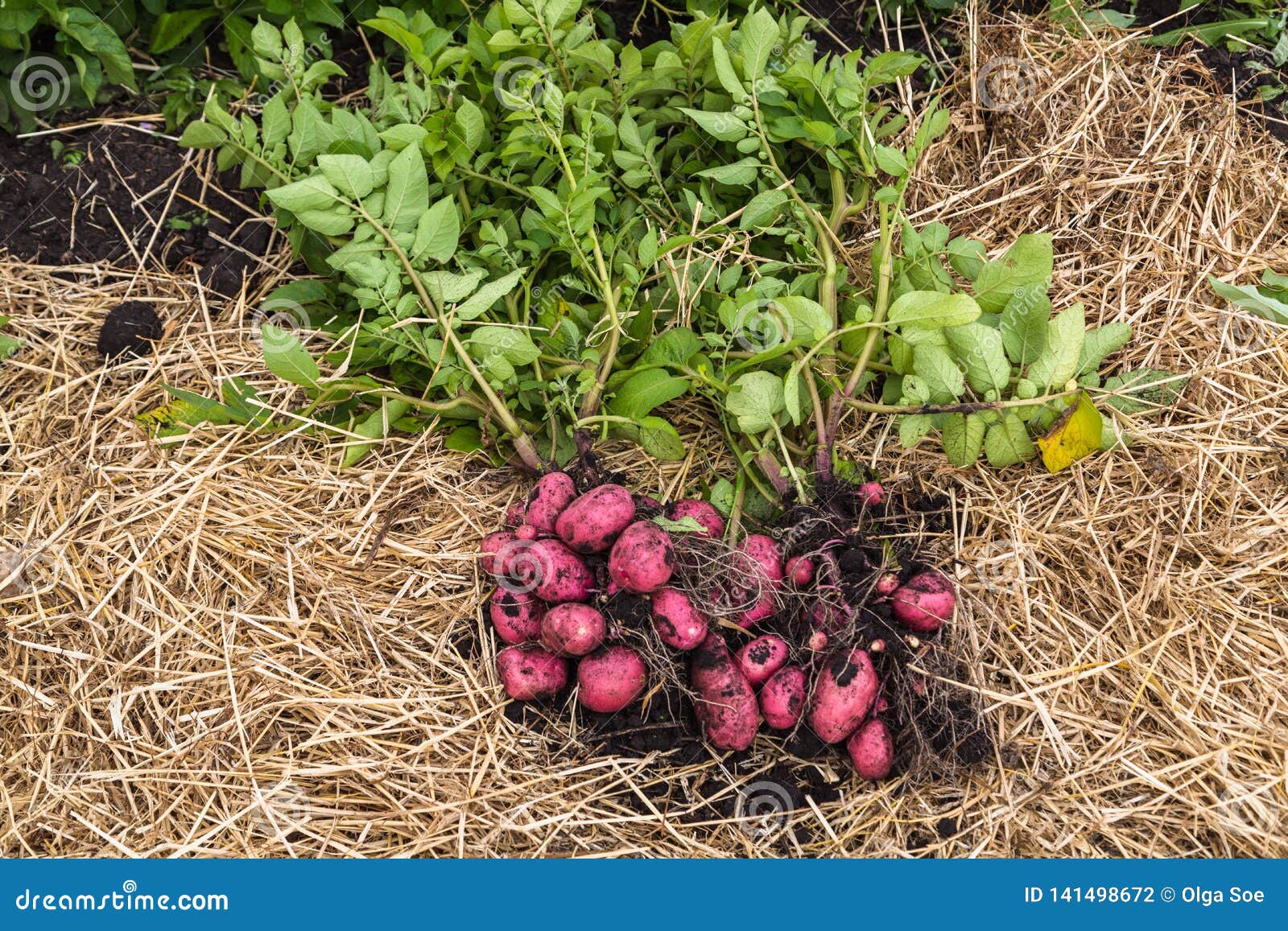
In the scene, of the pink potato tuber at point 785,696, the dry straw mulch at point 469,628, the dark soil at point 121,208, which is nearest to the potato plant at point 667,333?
the pink potato tuber at point 785,696

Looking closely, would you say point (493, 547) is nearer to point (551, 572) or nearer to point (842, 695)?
point (551, 572)

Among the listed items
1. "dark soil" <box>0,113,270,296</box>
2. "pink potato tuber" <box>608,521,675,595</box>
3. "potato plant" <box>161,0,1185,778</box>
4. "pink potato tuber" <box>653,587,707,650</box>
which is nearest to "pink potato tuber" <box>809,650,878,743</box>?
"potato plant" <box>161,0,1185,778</box>

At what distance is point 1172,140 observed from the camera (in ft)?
7.56

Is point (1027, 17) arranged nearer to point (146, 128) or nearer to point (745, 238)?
point (745, 238)

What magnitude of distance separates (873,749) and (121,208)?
213 cm

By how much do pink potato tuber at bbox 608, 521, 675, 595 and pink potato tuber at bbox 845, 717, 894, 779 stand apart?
0.44 meters

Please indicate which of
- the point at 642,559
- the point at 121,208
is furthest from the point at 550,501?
the point at 121,208

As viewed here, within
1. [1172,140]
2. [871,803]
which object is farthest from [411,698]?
[1172,140]

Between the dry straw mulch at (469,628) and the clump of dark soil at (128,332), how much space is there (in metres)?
0.05

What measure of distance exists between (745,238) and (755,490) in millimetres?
546

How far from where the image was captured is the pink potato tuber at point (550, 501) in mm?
1788

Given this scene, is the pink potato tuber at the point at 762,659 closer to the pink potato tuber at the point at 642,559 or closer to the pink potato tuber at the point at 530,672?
the pink potato tuber at the point at 642,559

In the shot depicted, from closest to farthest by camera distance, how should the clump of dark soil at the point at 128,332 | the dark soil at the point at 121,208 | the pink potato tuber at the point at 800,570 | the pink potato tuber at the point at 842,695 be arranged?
the pink potato tuber at the point at 842,695, the pink potato tuber at the point at 800,570, the clump of dark soil at the point at 128,332, the dark soil at the point at 121,208

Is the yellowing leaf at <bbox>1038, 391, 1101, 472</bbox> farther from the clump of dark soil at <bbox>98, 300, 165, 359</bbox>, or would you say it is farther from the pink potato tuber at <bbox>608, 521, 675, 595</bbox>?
the clump of dark soil at <bbox>98, 300, 165, 359</bbox>
